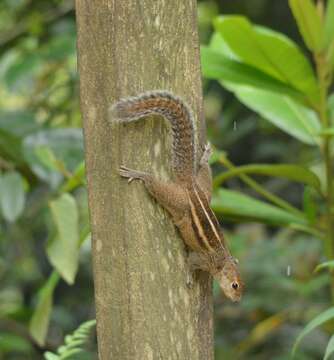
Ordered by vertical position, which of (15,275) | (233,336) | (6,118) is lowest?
(233,336)

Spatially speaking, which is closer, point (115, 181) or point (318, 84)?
point (115, 181)

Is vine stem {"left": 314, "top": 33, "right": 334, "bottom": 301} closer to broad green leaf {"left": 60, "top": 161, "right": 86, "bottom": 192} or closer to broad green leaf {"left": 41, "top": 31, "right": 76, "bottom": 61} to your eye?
broad green leaf {"left": 60, "top": 161, "right": 86, "bottom": 192}

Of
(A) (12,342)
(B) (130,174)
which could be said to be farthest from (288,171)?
(A) (12,342)

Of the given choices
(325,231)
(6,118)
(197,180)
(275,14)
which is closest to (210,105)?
(275,14)

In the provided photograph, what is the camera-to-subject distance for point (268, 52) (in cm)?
273

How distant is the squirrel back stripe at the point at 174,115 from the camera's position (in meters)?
1.75

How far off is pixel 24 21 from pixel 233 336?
6.23ft

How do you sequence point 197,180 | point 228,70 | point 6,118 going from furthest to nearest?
point 6,118 → point 228,70 → point 197,180

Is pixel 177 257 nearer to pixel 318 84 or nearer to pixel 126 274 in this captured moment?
pixel 126 274

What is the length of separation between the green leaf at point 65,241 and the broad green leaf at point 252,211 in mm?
475

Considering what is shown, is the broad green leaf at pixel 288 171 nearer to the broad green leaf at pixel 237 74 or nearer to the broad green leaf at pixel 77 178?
the broad green leaf at pixel 237 74

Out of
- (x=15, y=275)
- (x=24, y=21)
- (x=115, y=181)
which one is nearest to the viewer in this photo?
(x=115, y=181)

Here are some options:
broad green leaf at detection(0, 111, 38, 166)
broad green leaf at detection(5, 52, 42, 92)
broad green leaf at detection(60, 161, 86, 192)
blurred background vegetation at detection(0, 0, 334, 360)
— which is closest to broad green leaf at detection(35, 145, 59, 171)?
blurred background vegetation at detection(0, 0, 334, 360)

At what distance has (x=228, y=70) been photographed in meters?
2.78
